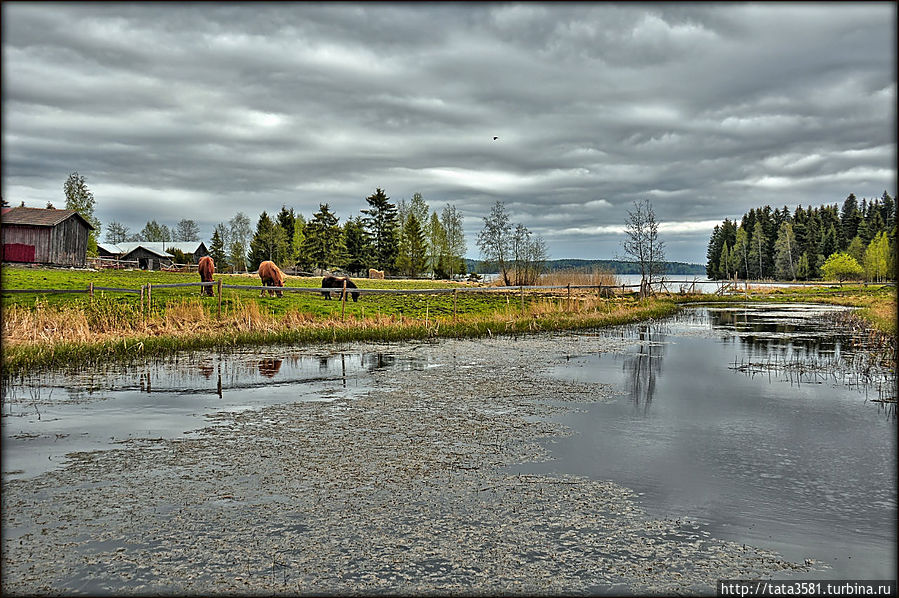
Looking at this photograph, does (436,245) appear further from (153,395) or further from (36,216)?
(153,395)

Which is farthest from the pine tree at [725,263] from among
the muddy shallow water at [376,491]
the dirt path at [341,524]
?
the dirt path at [341,524]

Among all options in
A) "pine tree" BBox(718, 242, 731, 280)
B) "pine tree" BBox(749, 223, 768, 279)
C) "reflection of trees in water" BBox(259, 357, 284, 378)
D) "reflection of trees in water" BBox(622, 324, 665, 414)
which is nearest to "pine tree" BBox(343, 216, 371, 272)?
"reflection of trees in water" BBox(622, 324, 665, 414)

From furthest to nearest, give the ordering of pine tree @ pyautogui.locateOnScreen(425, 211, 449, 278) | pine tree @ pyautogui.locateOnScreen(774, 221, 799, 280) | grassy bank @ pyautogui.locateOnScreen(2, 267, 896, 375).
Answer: pine tree @ pyautogui.locateOnScreen(774, 221, 799, 280) < pine tree @ pyautogui.locateOnScreen(425, 211, 449, 278) < grassy bank @ pyautogui.locateOnScreen(2, 267, 896, 375)

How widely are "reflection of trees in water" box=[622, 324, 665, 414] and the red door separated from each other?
42261 millimetres

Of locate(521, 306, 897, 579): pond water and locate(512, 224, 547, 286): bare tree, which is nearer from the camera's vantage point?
locate(521, 306, 897, 579): pond water

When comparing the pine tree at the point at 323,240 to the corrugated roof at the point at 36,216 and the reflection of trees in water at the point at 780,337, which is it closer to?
the corrugated roof at the point at 36,216

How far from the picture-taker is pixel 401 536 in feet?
15.5

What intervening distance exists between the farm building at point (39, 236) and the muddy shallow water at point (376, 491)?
39408 millimetres

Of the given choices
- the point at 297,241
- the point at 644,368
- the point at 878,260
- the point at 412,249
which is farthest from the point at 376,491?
the point at 878,260

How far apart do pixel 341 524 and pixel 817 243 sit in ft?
383

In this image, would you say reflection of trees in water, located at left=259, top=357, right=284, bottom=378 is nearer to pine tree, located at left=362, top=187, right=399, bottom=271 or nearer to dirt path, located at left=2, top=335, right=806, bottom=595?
dirt path, located at left=2, top=335, right=806, bottom=595

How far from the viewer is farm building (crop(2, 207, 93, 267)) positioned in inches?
1711

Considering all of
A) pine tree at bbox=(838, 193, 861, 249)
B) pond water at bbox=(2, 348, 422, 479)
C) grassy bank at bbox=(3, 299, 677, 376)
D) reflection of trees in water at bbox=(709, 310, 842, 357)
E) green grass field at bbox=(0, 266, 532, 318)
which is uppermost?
pine tree at bbox=(838, 193, 861, 249)

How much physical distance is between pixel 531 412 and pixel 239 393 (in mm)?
4808
